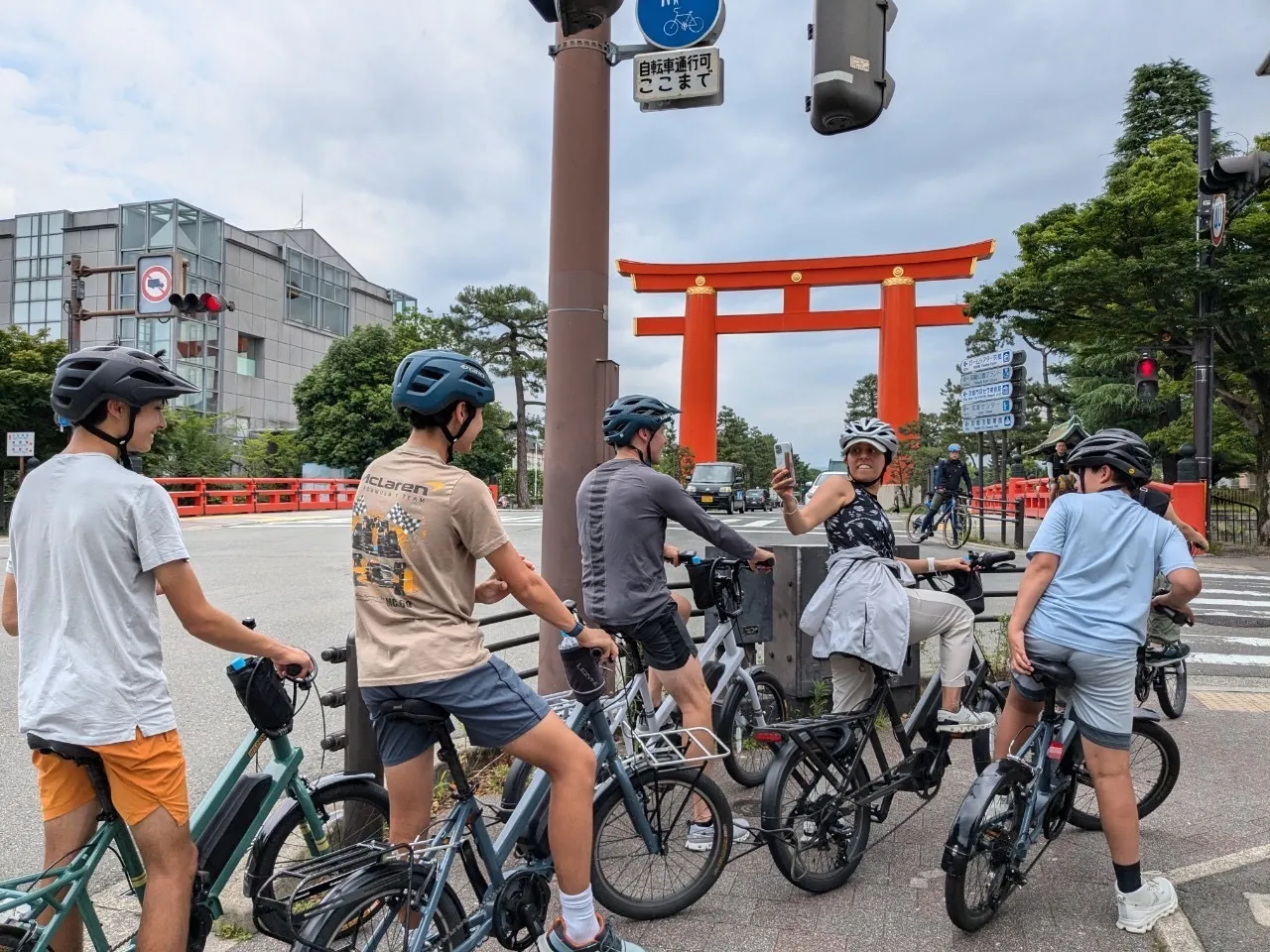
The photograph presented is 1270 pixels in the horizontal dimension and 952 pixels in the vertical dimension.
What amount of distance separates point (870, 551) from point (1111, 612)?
0.90 meters

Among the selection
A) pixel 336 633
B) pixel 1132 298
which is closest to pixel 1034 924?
pixel 336 633

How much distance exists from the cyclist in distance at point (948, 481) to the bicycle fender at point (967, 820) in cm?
1399

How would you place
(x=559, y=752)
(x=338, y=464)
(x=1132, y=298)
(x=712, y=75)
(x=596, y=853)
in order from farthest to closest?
(x=338, y=464) → (x=1132, y=298) → (x=712, y=75) → (x=596, y=853) → (x=559, y=752)

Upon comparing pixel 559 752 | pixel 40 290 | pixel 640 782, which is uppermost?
pixel 40 290

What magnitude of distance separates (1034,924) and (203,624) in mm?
2950

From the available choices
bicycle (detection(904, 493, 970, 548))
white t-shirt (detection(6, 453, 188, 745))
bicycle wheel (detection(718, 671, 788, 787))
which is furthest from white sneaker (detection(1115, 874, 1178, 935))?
bicycle (detection(904, 493, 970, 548))

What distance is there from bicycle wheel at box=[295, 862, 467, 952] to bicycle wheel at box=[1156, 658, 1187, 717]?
521 centimetres

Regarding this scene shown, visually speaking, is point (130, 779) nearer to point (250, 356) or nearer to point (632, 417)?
point (632, 417)

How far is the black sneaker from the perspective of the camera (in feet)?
8.90

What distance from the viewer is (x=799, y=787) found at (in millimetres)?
3400

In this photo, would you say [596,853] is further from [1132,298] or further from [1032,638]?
[1132,298]

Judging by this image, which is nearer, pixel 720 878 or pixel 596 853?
pixel 596 853

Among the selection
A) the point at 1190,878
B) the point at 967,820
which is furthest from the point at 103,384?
the point at 1190,878

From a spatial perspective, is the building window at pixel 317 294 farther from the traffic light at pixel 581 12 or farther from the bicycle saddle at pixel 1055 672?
the bicycle saddle at pixel 1055 672
